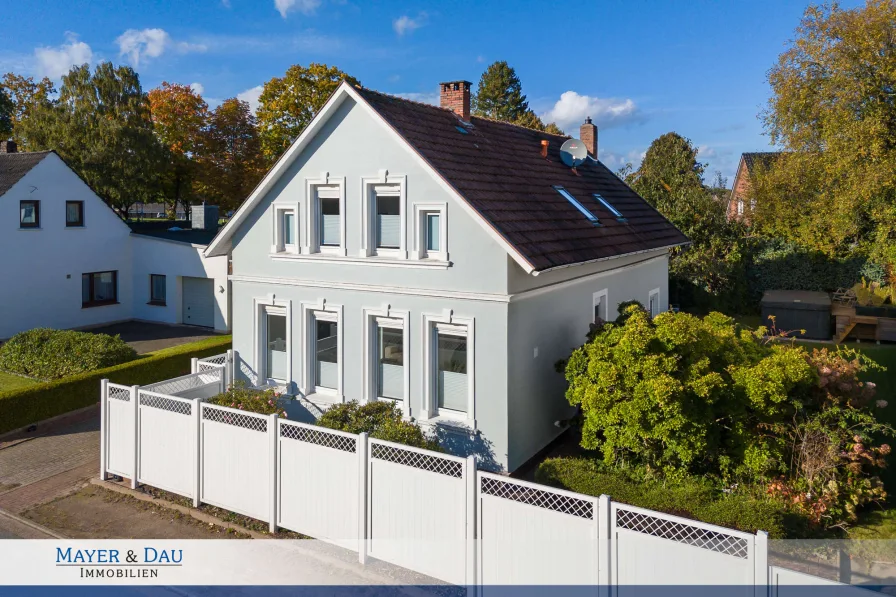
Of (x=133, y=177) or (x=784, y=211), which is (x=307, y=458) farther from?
(x=133, y=177)

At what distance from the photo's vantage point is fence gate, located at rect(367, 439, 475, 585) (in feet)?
27.9

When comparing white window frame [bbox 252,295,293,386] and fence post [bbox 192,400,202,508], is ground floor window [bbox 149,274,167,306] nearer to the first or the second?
white window frame [bbox 252,295,293,386]

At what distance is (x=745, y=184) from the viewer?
40031 millimetres

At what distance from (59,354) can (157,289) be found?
10625 millimetres

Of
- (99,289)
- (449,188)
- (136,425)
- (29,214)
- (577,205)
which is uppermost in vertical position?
(29,214)

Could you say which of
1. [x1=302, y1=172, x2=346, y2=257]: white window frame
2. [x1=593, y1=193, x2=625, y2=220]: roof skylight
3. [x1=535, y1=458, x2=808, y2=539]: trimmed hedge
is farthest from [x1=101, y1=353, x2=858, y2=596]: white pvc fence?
[x1=593, y1=193, x2=625, y2=220]: roof skylight

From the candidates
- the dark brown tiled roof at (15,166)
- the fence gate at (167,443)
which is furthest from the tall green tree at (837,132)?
the dark brown tiled roof at (15,166)

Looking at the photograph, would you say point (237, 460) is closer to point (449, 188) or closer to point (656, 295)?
point (449, 188)

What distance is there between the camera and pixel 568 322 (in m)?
14.4

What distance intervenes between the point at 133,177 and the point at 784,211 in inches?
1440

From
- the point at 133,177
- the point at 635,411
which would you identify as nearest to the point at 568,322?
the point at 635,411

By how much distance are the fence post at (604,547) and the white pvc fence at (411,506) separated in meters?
0.01

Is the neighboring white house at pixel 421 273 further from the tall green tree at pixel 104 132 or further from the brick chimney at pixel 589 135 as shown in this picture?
the tall green tree at pixel 104 132

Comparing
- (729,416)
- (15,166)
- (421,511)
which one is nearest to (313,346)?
(421,511)
